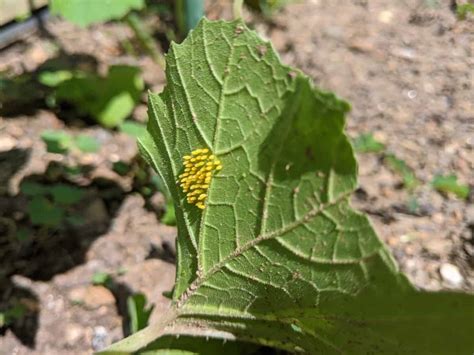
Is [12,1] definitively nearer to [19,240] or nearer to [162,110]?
[19,240]

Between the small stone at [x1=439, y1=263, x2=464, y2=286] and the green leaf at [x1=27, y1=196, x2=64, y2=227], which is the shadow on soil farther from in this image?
the small stone at [x1=439, y1=263, x2=464, y2=286]

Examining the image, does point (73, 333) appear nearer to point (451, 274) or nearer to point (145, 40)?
point (451, 274)

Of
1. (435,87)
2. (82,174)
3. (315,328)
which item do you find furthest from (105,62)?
(315,328)

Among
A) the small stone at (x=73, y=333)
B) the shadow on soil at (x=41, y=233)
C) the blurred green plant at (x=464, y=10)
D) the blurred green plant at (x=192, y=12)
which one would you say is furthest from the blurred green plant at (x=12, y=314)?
the blurred green plant at (x=464, y=10)

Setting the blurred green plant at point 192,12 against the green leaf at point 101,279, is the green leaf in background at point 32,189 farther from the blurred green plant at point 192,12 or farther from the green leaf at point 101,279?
the blurred green plant at point 192,12

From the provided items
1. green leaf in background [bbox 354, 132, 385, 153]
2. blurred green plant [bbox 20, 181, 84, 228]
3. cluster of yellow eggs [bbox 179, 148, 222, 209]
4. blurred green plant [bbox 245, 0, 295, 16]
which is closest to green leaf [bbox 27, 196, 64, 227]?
blurred green plant [bbox 20, 181, 84, 228]
